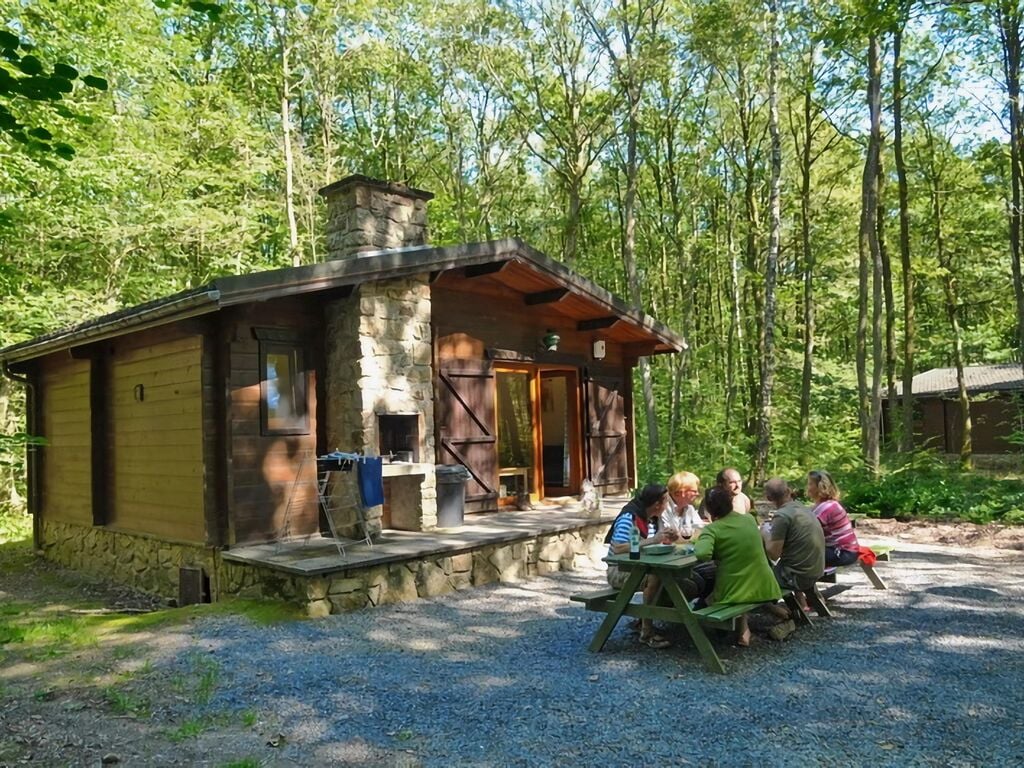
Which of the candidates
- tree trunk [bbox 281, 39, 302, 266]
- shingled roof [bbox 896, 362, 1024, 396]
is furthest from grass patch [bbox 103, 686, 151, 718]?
shingled roof [bbox 896, 362, 1024, 396]

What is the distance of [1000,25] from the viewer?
1219cm

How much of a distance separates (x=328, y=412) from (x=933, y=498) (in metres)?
7.67

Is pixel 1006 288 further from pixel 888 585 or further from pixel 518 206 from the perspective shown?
pixel 888 585

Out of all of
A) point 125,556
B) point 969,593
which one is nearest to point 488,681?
point 969,593

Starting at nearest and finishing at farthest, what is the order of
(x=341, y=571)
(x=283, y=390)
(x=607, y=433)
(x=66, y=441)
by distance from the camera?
(x=341, y=571) → (x=283, y=390) → (x=66, y=441) → (x=607, y=433)

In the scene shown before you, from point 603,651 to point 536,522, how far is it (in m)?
3.15

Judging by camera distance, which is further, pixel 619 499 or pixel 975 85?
pixel 975 85

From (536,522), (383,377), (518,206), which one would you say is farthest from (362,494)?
(518,206)

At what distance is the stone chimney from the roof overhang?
0.74 feet

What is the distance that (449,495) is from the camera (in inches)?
290

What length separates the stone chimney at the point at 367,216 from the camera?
24.1ft

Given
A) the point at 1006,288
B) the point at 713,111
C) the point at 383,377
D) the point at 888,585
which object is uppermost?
the point at 713,111

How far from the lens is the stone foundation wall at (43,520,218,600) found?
686cm

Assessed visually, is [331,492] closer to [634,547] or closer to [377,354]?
[377,354]
